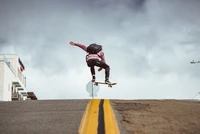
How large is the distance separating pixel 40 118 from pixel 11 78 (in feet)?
215

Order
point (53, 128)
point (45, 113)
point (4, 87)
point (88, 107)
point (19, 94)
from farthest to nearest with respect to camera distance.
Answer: point (19, 94), point (4, 87), point (88, 107), point (45, 113), point (53, 128)

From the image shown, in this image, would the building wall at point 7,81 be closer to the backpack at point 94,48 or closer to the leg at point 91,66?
the leg at point 91,66

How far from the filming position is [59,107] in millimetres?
8805

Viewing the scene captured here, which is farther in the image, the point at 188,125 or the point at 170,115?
the point at 170,115

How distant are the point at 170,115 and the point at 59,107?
2.78 metres

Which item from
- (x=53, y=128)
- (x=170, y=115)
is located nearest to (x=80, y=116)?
(x=53, y=128)

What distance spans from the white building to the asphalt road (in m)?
53.5

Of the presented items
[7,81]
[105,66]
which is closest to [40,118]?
[105,66]

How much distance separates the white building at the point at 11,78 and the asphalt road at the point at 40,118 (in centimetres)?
5350

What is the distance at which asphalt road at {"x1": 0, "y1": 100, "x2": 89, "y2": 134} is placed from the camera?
20.0 ft

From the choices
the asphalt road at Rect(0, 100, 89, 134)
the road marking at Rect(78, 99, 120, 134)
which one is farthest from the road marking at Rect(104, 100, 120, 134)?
the asphalt road at Rect(0, 100, 89, 134)

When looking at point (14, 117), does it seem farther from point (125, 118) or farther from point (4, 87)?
point (4, 87)

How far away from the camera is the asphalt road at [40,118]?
609cm

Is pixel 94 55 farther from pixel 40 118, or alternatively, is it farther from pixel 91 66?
pixel 40 118
